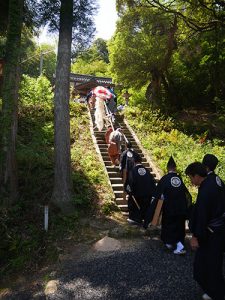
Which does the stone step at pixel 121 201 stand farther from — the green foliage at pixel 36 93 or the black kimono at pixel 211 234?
the green foliage at pixel 36 93

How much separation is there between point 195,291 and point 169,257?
1236mm

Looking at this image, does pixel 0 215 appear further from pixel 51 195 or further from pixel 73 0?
pixel 73 0

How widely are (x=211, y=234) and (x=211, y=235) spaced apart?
0.01m

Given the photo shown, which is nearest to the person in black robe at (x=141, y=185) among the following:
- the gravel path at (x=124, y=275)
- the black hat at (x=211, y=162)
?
the gravel path at (x=124, y=275)

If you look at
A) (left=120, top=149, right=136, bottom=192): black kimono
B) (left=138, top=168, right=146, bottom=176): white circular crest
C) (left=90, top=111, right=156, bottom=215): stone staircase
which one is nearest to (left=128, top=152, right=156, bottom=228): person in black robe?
(left=138, top=168, right=146, bottom=176): white circular crest

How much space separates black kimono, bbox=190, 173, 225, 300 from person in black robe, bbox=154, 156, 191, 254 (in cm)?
173

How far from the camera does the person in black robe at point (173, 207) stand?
6516 mm

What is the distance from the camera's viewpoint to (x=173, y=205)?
21.5 feet

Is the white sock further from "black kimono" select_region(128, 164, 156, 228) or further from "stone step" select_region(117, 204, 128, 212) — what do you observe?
"stone step" select_region(117, 204, 128, 212)

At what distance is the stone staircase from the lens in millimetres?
9930

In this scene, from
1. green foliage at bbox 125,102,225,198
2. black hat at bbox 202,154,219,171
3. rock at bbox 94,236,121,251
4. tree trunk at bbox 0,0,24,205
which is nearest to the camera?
black hat at bbox 202,154,219,171

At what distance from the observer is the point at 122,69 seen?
19.5 metres

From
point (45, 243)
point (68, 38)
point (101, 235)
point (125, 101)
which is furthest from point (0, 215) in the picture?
point (125, 101)

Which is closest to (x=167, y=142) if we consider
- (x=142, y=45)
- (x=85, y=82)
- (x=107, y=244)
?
(x=142, y=45)
